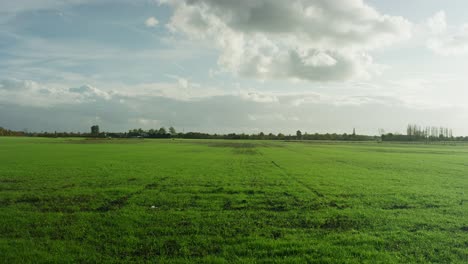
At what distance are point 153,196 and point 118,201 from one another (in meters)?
1.78

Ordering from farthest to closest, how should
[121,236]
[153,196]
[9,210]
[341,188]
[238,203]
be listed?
1. [341,188]
2. [153,196]
3. [238,203]
4. [9,210]
5. [121,236]

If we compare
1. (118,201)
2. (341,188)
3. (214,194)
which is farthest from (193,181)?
(341,188)

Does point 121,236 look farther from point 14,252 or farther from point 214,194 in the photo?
point 214,194

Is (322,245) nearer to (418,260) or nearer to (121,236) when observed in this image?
(418,260)

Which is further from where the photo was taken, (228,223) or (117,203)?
(117,203)

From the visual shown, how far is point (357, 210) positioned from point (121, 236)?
383 inches

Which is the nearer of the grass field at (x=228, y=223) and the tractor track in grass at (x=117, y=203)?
the grass field at (x=228, y=223)

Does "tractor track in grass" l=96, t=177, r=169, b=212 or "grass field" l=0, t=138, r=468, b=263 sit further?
"tractor track in grass" l=96, t=177, r=169, b=212

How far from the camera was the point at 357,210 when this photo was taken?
493 inches

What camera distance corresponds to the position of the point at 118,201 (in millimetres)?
13594

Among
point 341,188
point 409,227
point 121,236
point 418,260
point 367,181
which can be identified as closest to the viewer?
point 418,260

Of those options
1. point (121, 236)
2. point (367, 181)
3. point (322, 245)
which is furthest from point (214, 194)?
point (367, 181)

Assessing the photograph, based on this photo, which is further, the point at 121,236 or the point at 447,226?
the point at 447,226

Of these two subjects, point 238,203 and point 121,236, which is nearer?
point 121,236
